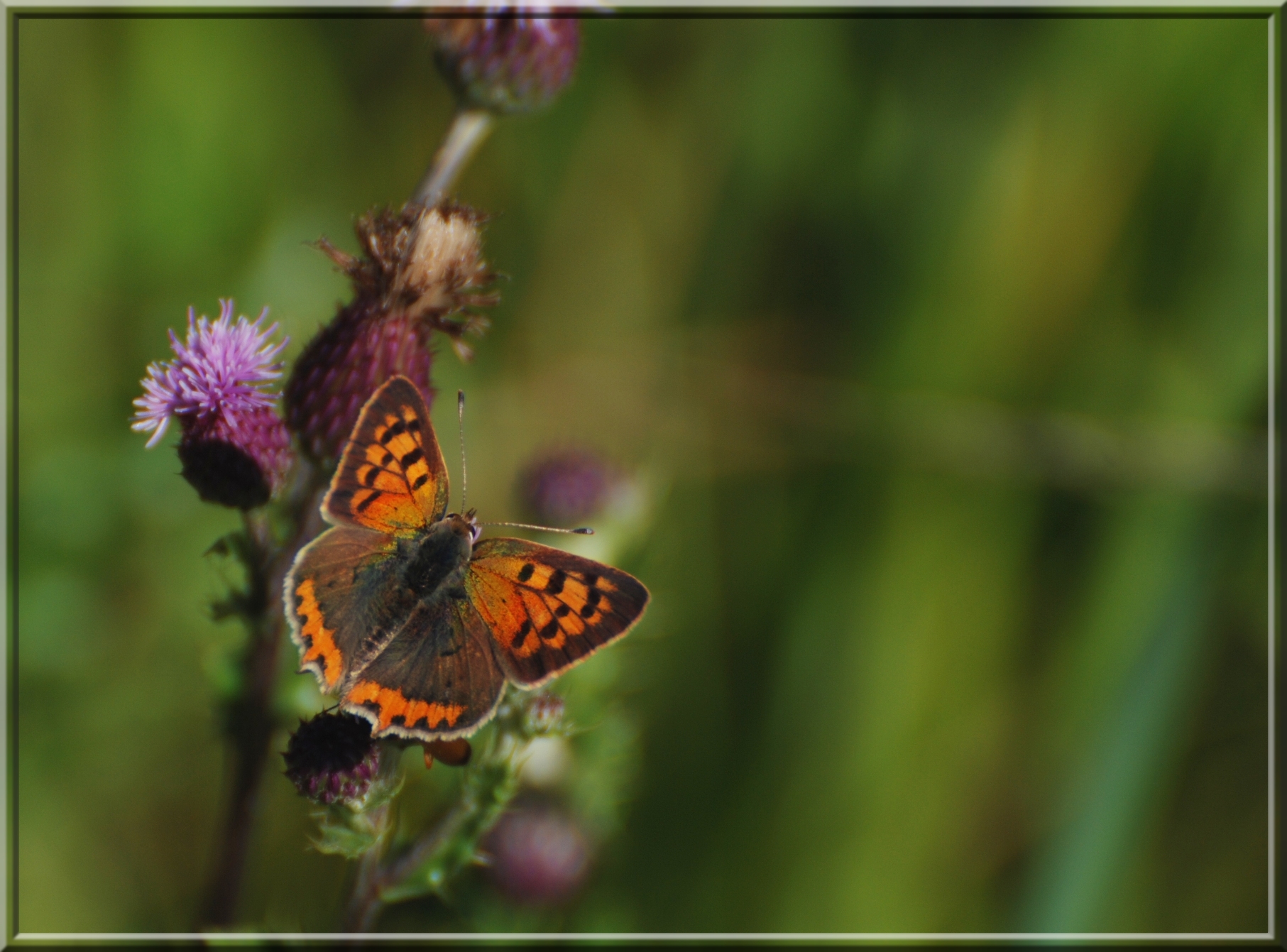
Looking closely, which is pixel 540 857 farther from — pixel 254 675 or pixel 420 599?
pixel 420 599

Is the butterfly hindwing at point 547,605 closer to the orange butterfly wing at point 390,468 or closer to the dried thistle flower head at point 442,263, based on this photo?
the orange butterfly wing at point 390,468

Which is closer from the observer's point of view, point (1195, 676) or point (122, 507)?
point (1195, 676)

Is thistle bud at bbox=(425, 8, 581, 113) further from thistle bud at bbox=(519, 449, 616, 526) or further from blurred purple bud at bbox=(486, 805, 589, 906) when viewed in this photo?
blurred purple bud at bbox=(486, 805, 589, 906)

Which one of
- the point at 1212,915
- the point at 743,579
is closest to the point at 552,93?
the point at 743,579

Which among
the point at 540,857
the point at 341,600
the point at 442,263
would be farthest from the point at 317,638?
the point at 540,857

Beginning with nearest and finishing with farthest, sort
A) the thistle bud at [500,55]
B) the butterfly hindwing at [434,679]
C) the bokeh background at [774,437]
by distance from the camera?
the butterfly hindwing at [434,679] < the thistle bud at [500,55] < the bokeh background at [774,437]

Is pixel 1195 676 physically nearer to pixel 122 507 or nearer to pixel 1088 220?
pixel 1088 220

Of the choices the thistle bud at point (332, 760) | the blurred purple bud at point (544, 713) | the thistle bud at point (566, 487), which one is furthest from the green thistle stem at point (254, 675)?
the thistle bud at point (566, 487)
